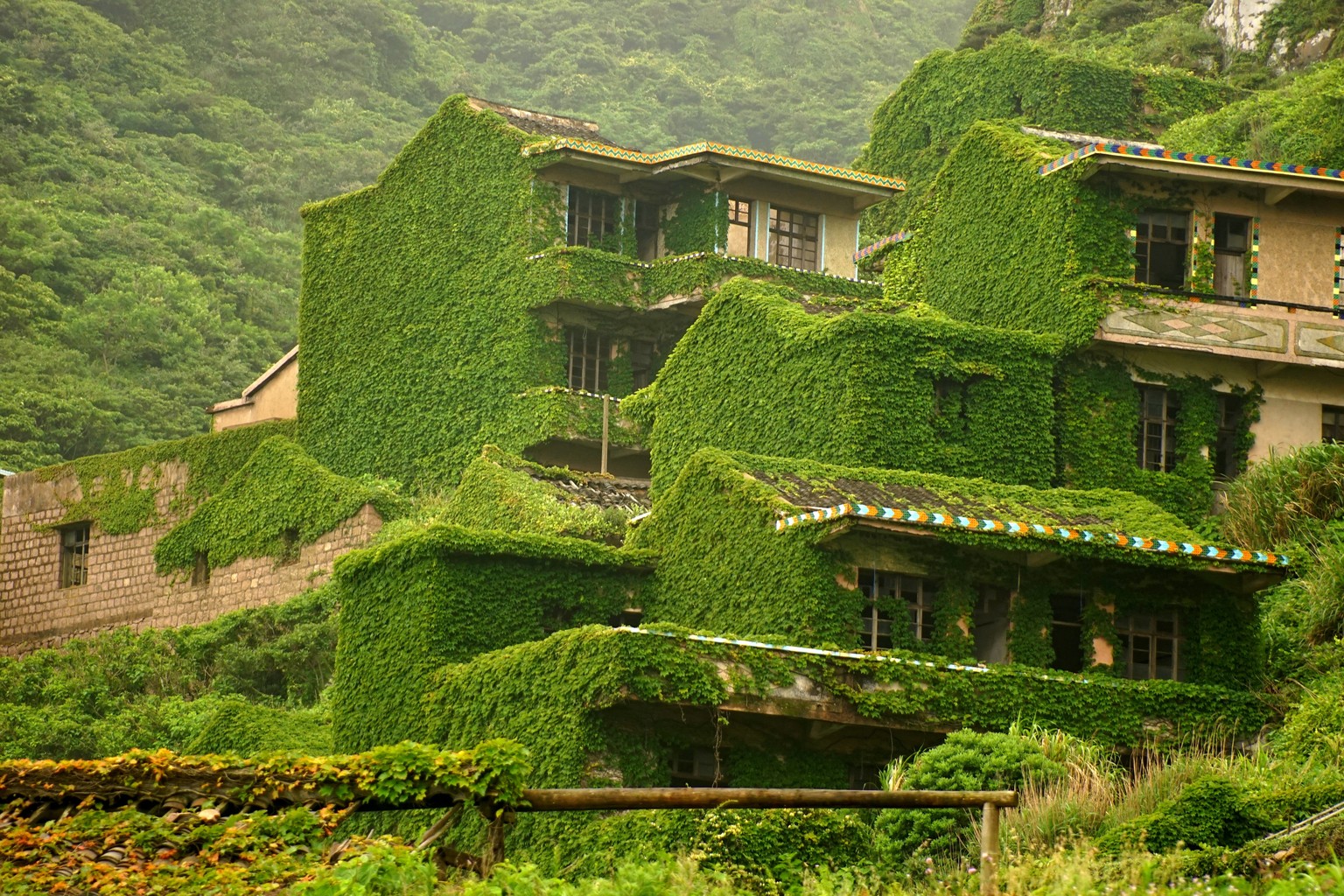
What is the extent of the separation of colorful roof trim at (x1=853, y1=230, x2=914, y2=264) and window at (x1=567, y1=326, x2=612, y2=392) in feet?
21.1

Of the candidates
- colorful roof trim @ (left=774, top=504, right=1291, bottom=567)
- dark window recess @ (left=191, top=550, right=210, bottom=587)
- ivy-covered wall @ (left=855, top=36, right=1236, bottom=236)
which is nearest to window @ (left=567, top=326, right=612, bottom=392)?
dark window recess @ (left=191, top=550, right=210, bottom=587)

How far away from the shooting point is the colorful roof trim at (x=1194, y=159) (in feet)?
130

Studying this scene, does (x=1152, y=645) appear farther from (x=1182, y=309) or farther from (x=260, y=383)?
(x=260, y=383)

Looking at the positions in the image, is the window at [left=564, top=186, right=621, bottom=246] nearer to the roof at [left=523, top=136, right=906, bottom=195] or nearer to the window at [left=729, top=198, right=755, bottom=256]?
the roof at [left=523, top=136, right=906, bottom=195]

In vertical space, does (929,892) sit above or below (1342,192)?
below

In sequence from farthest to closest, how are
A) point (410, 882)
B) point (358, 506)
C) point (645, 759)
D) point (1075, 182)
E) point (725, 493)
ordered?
point (358, 506)
point (1075, 182)
point (725, 493)
point (645, 759)
point (410, 882)

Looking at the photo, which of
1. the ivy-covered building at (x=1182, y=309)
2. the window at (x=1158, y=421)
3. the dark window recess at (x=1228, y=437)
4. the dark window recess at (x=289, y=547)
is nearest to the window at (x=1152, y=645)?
the ivy-covered building at (x=1182, y=309)

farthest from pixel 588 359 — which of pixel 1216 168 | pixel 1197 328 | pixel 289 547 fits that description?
pixel 1216 168

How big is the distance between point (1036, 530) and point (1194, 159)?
37.2 feet

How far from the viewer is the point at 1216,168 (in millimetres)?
39562

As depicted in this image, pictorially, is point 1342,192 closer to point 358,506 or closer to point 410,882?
point 358,506

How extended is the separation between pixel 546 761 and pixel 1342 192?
805 inches

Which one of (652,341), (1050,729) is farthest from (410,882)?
(652,341)

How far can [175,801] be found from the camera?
16375 mm
